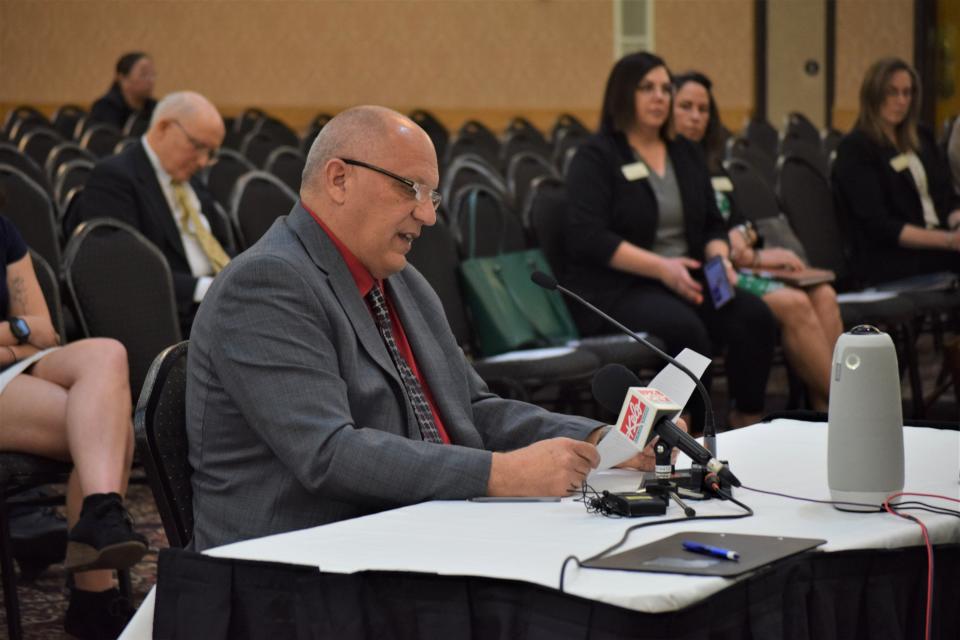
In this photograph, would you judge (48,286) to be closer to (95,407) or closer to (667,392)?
(95,407)

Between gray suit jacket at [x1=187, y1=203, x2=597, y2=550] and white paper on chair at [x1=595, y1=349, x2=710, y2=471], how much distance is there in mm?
200

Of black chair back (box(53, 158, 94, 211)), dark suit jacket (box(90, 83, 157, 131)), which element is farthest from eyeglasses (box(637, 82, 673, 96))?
dark suit jacket (box(90, 83, 157, 131))

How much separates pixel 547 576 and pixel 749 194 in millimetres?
4609

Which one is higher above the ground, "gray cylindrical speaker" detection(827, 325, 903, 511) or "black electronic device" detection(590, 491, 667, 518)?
"gray cylindrical speaker" detection(827, 325, 903, 511)

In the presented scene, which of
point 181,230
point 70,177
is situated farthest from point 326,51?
point 181,230

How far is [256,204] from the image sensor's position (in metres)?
4.79

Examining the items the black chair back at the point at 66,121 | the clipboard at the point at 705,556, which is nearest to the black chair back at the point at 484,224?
the clipboard at the point at 705,556

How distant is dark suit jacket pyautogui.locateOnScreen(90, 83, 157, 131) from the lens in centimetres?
933

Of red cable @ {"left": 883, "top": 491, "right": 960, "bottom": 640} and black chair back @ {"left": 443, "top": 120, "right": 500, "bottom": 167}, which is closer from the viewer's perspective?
red cable @ {"left": 883, "top": 491, "right": 960, "bottom": 640}

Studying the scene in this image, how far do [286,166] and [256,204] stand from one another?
5.97 ft

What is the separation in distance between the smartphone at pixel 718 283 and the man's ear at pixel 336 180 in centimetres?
274

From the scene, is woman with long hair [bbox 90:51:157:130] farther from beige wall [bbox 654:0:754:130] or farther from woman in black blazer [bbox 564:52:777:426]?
beige wall [bbox 654:0:754:130]

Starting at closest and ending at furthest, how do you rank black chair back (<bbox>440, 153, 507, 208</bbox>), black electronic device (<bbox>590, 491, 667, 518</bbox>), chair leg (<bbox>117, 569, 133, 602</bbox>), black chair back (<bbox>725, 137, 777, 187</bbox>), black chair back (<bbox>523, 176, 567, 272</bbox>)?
black electronic device (<bbox>590, 491, 667, 518</bbox>) → chair leg (<bbox>117, 569, 133, 602</bbox>) → black chair back (<bbox>523, 176, 567, 272</bbox>) → black chair back (<bbox>440, 153, 507, 208</bbox>) → black chair back (<bbox>725, 137, 777, 187</bbox>)

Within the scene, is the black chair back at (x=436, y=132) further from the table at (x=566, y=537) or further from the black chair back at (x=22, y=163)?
the table at (x=566, y=537)
